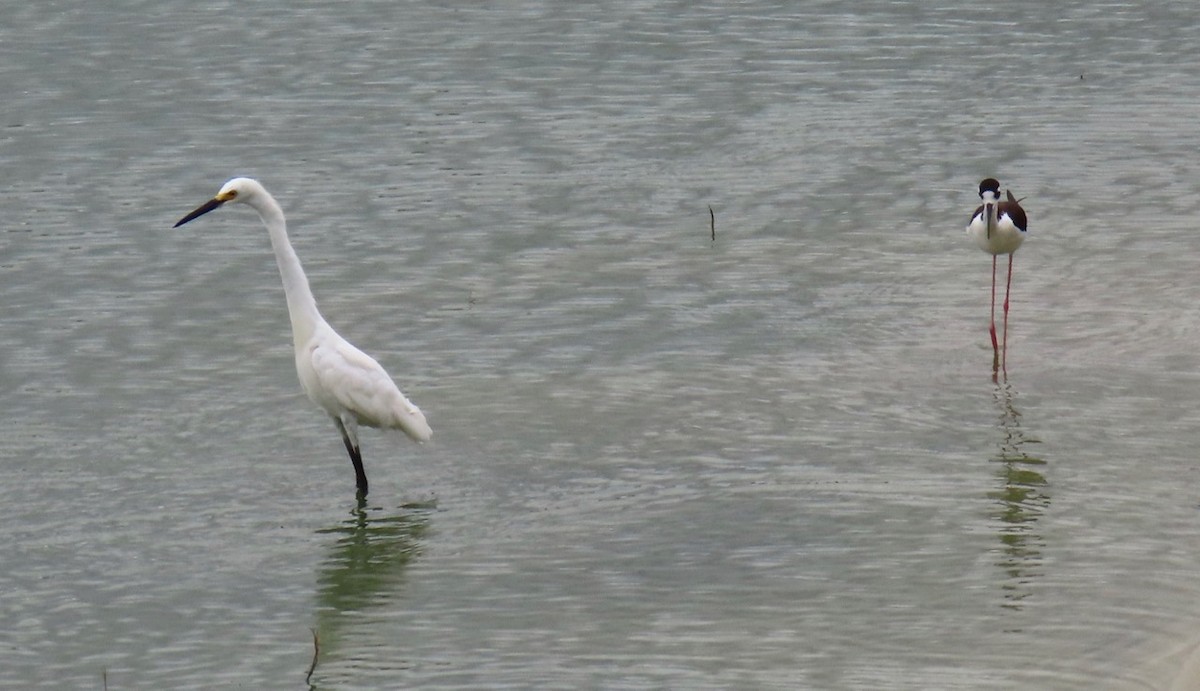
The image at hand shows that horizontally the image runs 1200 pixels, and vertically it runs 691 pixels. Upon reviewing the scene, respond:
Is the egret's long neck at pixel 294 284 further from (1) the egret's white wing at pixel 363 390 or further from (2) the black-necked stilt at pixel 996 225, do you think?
(2) the black-necked stilt at pixel 996 225

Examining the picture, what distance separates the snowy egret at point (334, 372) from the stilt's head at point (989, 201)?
486cm

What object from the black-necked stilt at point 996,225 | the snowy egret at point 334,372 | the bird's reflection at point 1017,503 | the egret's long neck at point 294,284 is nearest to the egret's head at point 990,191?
the black-necked stilt at point 996,225

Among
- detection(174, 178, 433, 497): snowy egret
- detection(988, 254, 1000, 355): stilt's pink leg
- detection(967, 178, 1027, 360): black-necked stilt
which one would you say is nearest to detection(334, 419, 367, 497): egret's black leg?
detection(174, 178, 433, 497): snowy egret

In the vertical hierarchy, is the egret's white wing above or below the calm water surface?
above

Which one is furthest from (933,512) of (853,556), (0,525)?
(0,525)

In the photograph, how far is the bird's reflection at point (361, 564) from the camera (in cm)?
979

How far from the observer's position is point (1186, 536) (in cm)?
1025

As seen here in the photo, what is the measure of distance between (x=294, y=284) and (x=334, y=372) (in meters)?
0.64

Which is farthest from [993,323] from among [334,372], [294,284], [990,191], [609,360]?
[294,284]

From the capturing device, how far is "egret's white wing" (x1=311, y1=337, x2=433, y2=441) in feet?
37.4

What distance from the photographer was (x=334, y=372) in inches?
450

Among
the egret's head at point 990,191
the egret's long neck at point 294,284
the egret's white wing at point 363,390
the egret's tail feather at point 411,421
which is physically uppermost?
the egret's long neck at point 294,284

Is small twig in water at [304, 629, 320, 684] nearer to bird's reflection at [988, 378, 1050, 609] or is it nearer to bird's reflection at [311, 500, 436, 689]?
bird's reflection at [311, 500, 436, 689]

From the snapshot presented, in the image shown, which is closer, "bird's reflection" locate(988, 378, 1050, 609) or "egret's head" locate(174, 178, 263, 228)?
"bird's reflection" locate(988, 378, 1050, 609)
